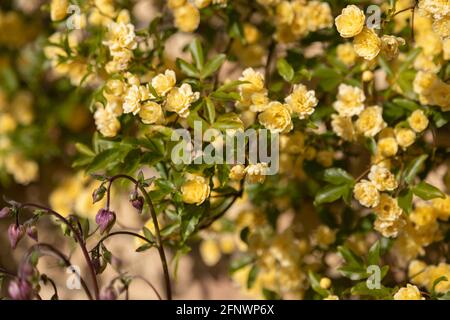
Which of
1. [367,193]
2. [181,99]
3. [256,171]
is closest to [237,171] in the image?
[256,171]

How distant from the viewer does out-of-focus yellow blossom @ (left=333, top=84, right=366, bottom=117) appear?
157cm

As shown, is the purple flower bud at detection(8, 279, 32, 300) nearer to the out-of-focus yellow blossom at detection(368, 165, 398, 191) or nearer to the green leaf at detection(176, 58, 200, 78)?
the green leaf at detection(176, 58, 200, 78)

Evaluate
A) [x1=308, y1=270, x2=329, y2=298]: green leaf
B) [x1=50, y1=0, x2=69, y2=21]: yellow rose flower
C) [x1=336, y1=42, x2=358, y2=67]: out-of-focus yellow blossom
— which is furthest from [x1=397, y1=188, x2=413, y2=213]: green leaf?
[x1=50, y1=0, x2=69, y2=21]: yellow rose flower

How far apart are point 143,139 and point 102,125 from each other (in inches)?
4.5

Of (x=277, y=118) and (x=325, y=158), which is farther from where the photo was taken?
(x=325, y=158)

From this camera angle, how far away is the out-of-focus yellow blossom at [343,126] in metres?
1.59

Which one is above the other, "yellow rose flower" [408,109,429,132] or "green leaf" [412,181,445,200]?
"yellow rose flower" [408,109,429,132]

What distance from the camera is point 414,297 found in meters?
1.37

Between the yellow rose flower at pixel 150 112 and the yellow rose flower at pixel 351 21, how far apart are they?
38 cm

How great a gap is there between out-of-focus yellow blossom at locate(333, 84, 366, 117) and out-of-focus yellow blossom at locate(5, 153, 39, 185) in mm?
1151

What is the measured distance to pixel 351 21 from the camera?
1.30m

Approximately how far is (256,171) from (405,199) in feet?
1.12

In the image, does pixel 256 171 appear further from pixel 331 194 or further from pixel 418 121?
pixel 418 121
